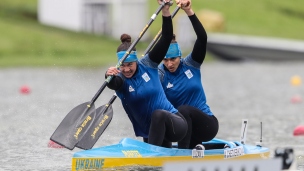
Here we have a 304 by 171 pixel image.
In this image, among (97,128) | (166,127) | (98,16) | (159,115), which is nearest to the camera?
(159,115)

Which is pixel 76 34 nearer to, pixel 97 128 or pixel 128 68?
pixel 97 128

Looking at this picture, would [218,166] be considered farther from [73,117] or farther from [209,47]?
[209,47]

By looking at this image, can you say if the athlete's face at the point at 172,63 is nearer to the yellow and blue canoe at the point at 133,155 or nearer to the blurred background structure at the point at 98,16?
the yellow and blue canoe at the point at 133,155

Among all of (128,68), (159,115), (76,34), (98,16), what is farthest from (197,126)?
(98,16)

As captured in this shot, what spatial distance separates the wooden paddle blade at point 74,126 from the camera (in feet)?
36.5

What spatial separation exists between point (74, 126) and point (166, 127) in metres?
1.31

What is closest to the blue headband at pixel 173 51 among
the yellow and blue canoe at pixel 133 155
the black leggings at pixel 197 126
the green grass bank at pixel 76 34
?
the black leggings at pixel 197 126

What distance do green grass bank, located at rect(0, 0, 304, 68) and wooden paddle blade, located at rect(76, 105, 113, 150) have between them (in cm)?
2205

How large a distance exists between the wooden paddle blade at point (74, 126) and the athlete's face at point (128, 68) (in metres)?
0.88

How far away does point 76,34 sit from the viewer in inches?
1581

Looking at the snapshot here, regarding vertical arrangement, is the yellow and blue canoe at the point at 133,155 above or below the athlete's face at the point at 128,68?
below

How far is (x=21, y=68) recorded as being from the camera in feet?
108

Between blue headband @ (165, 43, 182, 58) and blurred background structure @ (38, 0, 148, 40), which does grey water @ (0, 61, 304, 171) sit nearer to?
blue headband @ (165, 43, 182, 58)

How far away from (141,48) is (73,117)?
25.5 metres
